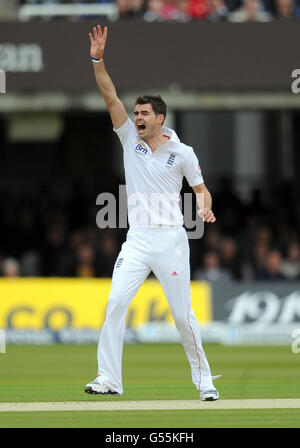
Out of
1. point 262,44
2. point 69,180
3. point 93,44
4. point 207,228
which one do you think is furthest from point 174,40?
point 93,44

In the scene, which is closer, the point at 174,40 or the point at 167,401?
the point at 167,401

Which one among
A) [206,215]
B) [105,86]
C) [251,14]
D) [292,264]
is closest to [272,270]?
[292,264]

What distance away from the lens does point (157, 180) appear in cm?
798

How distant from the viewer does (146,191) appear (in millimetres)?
7973

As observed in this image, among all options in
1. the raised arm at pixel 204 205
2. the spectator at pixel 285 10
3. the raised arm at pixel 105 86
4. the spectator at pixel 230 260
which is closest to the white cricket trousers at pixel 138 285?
the raised arm at pixel 204 205

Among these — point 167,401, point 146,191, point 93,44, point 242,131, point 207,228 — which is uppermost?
point 242,131

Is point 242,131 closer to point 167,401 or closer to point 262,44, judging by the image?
point 262,44

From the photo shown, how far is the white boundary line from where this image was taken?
7.76 m

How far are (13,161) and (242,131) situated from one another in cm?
538

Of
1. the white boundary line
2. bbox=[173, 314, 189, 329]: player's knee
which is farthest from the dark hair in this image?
the white boundary line

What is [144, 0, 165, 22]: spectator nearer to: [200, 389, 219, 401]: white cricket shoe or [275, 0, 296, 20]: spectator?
[275, 0, 296, 20]: spectator

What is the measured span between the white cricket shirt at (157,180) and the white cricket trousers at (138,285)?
10 cm

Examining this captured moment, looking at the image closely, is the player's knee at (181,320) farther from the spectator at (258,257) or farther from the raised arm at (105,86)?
the spectator at (258,257)

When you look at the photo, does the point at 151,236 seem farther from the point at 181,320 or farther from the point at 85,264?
the point at 85,264
